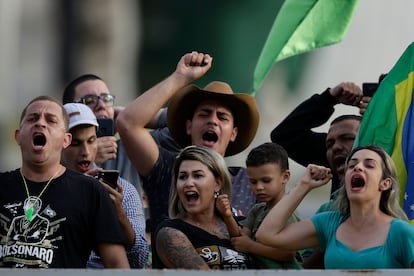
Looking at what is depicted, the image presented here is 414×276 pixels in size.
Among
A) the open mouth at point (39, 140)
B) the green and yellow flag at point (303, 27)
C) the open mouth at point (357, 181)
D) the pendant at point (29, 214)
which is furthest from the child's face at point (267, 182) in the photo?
the green and yellow flag at point (303, 27)

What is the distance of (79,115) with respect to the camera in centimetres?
936

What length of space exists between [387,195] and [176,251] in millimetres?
943

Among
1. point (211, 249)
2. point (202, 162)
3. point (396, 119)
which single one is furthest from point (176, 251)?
point (396, 119)

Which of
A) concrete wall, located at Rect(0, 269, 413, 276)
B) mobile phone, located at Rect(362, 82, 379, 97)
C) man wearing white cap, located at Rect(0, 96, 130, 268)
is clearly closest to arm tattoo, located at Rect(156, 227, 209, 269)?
man wearing white cap, located at Rect(0, 96, 130, 268)

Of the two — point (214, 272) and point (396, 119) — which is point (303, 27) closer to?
point (396, 119)

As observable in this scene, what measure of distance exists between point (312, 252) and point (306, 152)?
110 cm

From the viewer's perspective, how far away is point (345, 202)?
858 centimetres

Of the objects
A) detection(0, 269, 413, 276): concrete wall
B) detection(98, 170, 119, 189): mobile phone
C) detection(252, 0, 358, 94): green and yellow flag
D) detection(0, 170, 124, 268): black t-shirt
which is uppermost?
detection(252, 0, 358, 94): green and yellow flag

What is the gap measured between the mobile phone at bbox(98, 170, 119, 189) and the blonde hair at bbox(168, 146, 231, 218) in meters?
0.29

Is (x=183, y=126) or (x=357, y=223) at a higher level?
(x=183, y=126)

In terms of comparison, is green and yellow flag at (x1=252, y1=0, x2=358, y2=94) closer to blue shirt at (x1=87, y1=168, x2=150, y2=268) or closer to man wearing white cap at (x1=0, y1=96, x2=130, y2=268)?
blue shirt at (x1=87, y1=168, x2=150, y2=268)

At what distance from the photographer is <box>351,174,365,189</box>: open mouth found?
27.8 feet

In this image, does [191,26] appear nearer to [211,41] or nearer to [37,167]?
[211,41]

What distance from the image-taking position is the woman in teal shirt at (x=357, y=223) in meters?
8.28
